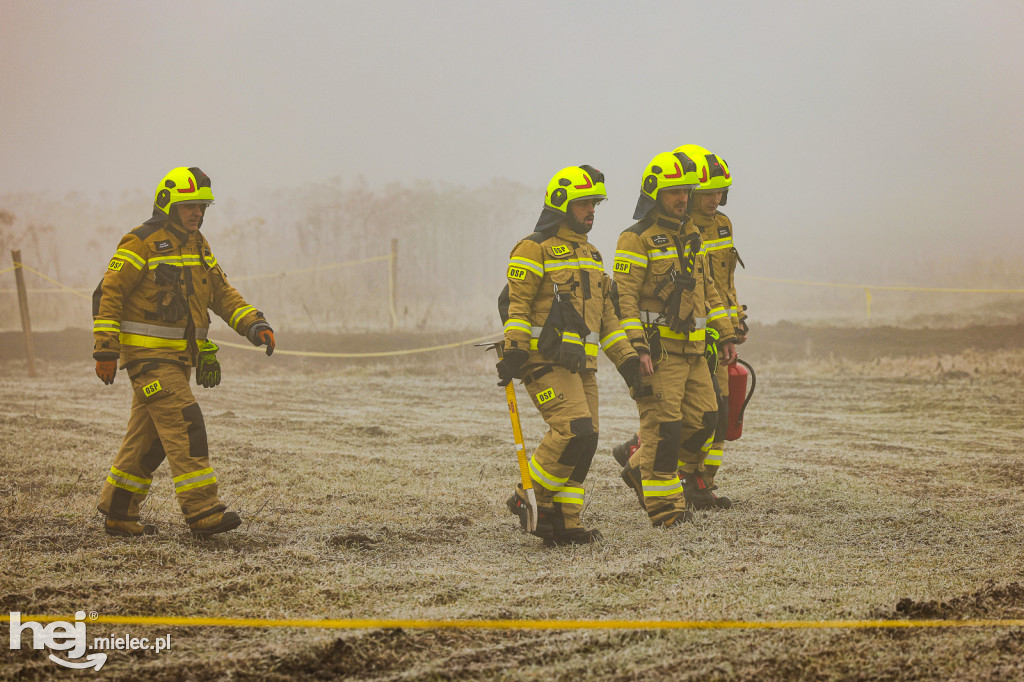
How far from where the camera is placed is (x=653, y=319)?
223 inches

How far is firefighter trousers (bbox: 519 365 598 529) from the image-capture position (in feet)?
16.7

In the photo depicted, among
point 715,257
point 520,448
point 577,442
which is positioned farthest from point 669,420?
point 715,257

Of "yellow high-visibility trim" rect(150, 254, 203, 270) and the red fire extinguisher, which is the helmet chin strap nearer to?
the red fire extinguisher

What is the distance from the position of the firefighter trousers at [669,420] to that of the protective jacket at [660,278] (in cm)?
15

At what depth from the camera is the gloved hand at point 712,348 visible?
581 cm

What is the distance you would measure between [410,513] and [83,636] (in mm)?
2704

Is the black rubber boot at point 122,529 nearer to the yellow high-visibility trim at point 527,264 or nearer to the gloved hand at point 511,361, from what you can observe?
the gloved hand at point 511,361

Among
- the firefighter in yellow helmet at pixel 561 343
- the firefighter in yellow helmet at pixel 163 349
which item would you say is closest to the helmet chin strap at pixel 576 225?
the firefighter in yellow helmet at pixel 561 343

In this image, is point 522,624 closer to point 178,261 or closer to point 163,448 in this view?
point 163,448

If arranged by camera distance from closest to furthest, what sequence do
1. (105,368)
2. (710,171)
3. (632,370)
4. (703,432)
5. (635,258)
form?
(105,368), (632,370), (635,258), (703,432), (710,171)

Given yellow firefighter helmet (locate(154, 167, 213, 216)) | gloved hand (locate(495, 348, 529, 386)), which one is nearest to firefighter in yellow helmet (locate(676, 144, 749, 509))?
gloved hand (locate(495, 348, 529, 386))

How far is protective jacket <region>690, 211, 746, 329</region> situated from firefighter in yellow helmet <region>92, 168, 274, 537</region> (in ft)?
10.3

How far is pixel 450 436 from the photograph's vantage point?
8.95 meters

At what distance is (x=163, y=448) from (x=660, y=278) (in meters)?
3.25
